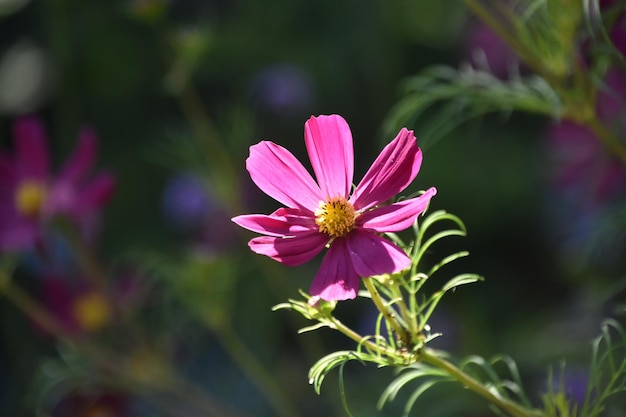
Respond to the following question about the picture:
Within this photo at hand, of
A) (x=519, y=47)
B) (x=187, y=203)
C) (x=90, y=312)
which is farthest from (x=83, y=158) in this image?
(x=187, y=203)

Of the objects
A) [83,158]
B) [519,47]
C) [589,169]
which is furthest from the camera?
[589,169]

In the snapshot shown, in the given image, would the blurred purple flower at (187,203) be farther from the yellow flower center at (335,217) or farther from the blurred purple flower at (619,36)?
the yellow flower center at (335,217)

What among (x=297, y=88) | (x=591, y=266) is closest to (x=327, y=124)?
(x=591, y=266)

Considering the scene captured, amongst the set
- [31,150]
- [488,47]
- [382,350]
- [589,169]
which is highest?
[488,47]

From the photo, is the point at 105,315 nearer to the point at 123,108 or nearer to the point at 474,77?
the point at 474,77

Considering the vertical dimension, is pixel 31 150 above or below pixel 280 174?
above

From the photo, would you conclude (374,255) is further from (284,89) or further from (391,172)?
(284,89)

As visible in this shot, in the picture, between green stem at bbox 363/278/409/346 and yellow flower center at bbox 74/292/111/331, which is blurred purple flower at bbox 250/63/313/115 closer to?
yellow flower center at bbox 74/292/111/331

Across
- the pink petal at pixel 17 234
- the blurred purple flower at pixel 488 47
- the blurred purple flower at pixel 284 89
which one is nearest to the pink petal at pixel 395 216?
the pink petal at pixel 17 234
